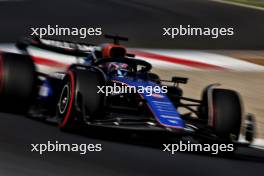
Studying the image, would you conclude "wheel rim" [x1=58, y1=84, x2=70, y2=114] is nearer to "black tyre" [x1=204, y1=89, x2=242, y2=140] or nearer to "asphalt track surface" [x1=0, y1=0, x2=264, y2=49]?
"black tyre" [x1=204, y1=89, x2=242, y2=140]

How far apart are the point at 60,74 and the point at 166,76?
11.0 ft

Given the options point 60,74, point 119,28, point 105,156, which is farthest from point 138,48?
point 105,156

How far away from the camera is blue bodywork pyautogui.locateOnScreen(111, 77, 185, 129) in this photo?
6543 mm

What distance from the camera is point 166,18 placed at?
15133mm

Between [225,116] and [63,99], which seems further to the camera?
[63,99]

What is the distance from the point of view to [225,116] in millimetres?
6965
